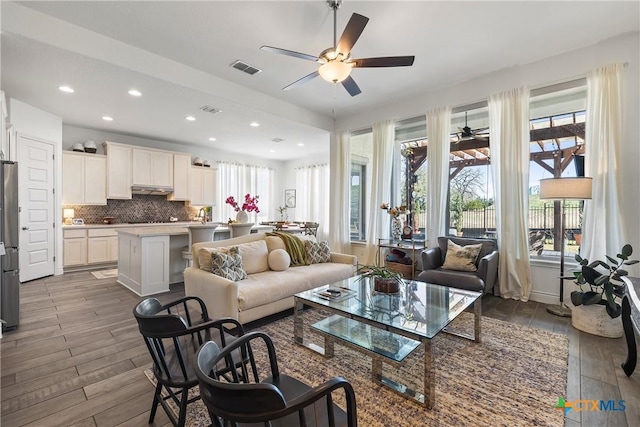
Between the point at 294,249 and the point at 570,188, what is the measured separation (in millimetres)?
3302

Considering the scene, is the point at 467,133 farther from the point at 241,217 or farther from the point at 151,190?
the point at 151,190

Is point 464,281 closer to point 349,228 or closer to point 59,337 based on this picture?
point 349,228

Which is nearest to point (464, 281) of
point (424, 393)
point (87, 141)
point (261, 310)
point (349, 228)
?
point (424, 393)

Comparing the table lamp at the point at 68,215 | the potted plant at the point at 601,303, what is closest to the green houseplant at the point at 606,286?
the potted plant at the point at 601,303

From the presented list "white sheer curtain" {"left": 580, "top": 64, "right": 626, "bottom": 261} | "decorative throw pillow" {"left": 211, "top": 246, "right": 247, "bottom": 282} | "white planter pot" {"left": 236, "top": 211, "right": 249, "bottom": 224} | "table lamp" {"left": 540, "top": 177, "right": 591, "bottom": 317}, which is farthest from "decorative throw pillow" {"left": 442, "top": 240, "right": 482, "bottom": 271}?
"white planter pot" {"left": 236, "top": 211, "right": 249, "bottom": 224}

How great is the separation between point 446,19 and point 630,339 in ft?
10.4

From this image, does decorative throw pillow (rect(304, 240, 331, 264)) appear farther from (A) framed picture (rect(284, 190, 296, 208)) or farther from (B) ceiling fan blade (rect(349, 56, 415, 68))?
(A) framed picture (rect(284, 190, 296, 208))

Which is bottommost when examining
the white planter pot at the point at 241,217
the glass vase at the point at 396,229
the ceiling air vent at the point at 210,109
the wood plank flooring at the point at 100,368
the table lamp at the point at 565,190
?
the wood plank flooring at the point at 100,368

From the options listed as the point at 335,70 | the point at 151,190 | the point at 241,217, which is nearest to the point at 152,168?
the point at 151,190

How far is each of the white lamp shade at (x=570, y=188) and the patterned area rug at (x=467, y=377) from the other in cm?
150

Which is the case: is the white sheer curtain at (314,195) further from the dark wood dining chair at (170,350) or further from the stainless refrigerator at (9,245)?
the dark wood dining chair at (170,350)

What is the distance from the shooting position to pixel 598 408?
1.77 metres

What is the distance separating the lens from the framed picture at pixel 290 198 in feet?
30.4

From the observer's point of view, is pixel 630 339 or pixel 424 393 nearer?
pixel 424 393
